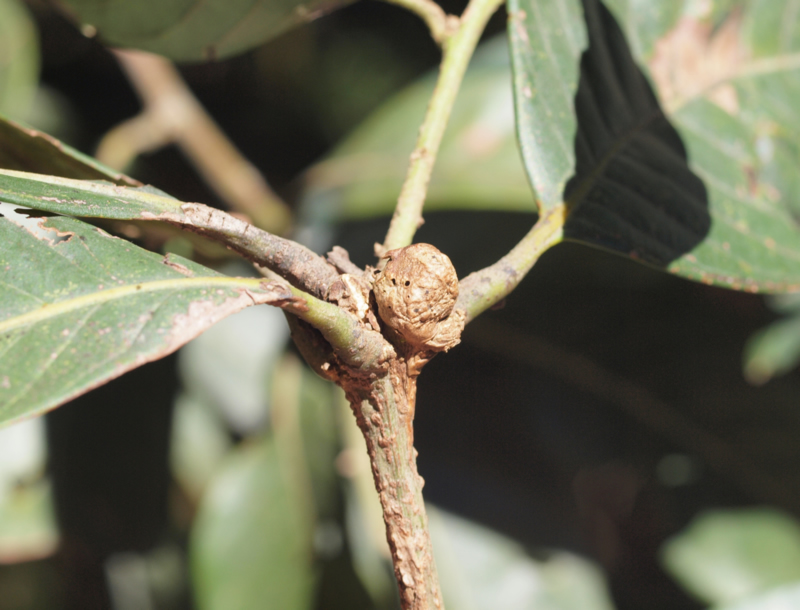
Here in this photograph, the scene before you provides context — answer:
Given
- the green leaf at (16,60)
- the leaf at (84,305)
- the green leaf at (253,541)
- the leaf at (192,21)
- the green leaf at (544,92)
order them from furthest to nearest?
the green leaf at (16,60)
the green leaf at (253,541)
the leaf at (192,21)
the green leaf at (544,92)
the leaf at (84,305)

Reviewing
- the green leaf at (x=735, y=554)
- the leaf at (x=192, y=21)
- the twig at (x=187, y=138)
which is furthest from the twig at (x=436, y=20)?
the green leaf at (x=735, y=554)

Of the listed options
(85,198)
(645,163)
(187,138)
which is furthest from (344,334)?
(187,138)

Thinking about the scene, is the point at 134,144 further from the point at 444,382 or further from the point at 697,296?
the point at 697,296

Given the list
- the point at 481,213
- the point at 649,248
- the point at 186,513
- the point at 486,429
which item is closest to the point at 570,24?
the point at 649,248

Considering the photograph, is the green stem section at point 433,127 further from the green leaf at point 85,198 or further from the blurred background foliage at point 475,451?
the blurred background foliage at point 475,451

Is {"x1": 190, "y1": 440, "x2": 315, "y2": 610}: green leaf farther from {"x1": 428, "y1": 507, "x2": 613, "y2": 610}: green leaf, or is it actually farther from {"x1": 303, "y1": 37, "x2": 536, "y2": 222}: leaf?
{"x1": 303, "y1": 37, "x2": 536, "y2": 222}: leaf

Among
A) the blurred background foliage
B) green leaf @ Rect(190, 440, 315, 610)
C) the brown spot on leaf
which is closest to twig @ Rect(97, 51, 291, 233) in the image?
the blurred background foliage
